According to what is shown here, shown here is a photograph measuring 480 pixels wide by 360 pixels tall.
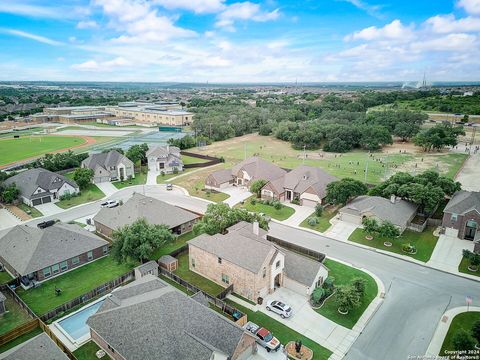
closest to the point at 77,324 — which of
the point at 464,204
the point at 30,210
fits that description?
the point at 30,210

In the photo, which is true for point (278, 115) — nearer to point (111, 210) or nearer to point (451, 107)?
point (451, 107)

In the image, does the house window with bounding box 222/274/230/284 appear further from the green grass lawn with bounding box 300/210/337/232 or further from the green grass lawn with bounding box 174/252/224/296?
the green grass lawn with bounding box 300/210/337/232

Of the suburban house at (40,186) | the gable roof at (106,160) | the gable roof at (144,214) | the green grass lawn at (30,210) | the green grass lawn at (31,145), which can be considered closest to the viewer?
the gable roof at (144,214)

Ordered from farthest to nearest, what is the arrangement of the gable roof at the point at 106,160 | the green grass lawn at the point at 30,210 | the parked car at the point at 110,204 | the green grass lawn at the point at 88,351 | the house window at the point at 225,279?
the gable roof at the point at 106,160 < the parked car at the point at 110,204 < the green grass lawn at the point at 30,210 < the house window at the point at 225,279 < the green grass lawn at the point at 88,351

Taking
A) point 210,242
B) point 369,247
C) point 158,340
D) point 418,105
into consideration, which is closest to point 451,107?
point 418,105

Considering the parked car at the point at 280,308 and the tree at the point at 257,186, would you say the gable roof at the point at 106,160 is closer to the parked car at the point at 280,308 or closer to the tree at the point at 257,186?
the tree at the point at 257,186

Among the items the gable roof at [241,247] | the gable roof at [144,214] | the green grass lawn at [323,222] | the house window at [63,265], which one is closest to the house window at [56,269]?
the house window at [63,265]

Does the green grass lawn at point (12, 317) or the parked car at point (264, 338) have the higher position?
the parked car at point (264, 338)
